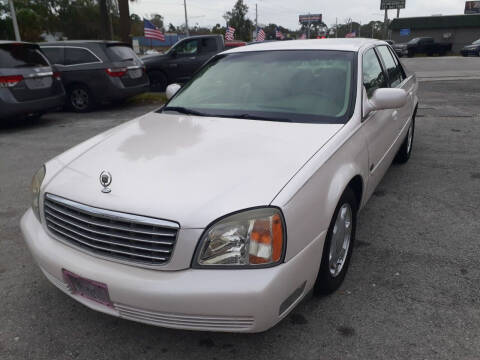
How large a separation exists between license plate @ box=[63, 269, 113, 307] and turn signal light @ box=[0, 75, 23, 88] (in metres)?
6.36

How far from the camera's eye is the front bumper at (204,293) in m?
1.85

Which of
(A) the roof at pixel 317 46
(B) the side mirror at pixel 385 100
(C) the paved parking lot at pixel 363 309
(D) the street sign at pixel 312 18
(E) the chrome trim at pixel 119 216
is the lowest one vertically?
(C) the paved parking lot at pixel 363 309

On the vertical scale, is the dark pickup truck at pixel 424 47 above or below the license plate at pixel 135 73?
below

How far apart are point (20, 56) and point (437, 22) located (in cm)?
5282

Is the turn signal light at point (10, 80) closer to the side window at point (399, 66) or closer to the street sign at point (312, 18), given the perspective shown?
the side window at point (399, 66)

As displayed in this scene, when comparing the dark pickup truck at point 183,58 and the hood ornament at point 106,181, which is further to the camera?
the dark pickup truck at point 183,58

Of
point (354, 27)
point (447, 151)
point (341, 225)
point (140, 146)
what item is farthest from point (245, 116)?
point (354, 27)

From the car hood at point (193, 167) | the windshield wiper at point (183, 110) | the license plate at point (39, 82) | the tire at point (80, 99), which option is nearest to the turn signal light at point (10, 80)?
the license plate at point (39, 82)

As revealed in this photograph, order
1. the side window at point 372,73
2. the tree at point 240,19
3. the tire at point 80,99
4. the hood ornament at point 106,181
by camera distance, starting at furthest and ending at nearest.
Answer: the tree at point 240,19 → the tire at point 80,99 → the side window at point 372,73 → the hood ornament at point 106,181

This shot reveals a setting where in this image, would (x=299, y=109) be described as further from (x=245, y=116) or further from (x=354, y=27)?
(x=354, y=27)

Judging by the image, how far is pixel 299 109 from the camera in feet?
9.78

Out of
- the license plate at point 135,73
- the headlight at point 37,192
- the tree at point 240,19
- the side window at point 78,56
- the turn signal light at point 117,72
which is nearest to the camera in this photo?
the headlight at point 37,192

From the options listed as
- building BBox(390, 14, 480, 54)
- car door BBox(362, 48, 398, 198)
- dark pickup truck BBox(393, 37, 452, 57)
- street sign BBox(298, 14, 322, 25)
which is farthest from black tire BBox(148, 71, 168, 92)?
street sign BBox(298, 14, 322, 25)

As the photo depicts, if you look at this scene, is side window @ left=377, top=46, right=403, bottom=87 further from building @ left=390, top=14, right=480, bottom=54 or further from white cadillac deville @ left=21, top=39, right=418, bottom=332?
building @ left=390, top=14, right=480, bottom=54
